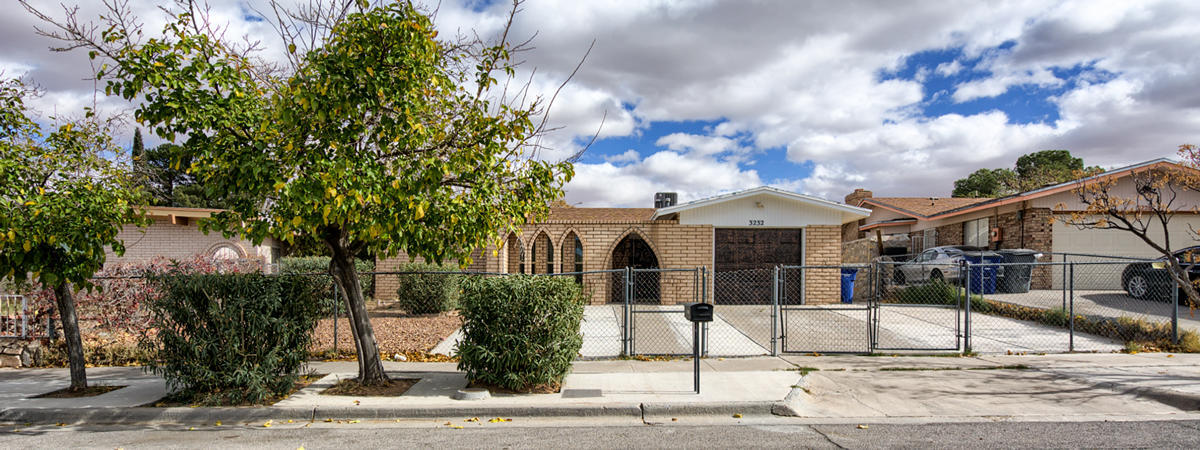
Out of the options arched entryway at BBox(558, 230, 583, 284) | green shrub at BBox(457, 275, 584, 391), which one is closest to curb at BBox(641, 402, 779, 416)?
green shrub at BBox(457, 275, 584, 391)

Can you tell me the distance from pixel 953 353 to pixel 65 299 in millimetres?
11647

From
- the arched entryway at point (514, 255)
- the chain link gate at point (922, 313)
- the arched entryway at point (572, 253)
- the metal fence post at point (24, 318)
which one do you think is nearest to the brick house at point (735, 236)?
the arched entryway at point (572, 253)

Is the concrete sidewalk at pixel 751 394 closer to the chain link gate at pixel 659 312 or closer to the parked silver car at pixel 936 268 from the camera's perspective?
the chain link gate at pixel 659 312

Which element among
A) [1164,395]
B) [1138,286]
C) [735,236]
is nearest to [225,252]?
[735,236]

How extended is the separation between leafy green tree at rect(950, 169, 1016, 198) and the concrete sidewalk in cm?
4892

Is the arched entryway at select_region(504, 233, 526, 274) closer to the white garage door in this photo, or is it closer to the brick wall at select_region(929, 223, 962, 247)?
the white garage door

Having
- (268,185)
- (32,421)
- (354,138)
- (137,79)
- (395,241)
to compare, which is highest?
(137,79)

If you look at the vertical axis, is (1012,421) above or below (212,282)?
below

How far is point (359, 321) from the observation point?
24.7 feet

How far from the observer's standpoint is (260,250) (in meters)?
20.0

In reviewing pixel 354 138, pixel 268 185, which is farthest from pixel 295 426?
pixel 354 138

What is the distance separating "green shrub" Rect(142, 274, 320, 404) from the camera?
677 centimetres

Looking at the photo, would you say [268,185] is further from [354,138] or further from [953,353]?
[953,353]

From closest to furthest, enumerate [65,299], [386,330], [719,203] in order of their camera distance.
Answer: [65,299] < [386,330] < [719,203]
